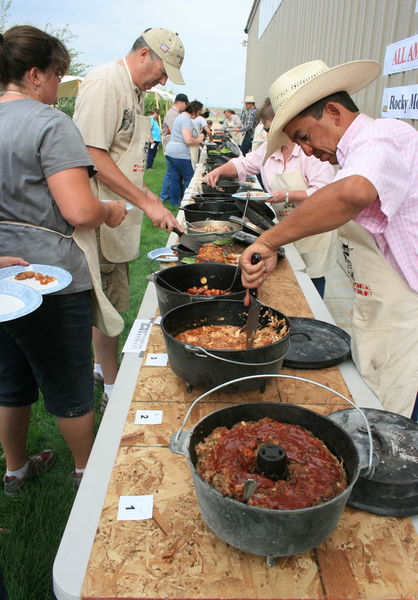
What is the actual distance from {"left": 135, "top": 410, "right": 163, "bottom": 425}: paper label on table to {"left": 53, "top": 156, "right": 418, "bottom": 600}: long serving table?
0.02 m

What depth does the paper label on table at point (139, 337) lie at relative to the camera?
2102mm

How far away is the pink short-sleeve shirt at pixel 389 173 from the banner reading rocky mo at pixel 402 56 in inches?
127

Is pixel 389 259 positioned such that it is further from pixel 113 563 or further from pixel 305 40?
pixel 305 40

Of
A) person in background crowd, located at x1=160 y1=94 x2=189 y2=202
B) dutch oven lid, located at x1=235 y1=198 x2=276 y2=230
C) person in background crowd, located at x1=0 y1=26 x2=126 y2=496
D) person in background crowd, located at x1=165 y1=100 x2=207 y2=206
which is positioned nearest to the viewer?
person in background crowd, located at x1=0 y1=26 x2=126 y2=496

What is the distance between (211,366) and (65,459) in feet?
6.27

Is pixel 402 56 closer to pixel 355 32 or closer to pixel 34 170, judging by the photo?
pixel 355 32

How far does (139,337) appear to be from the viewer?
222 cm

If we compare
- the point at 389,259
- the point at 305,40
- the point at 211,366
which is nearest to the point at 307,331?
the point at 389,259

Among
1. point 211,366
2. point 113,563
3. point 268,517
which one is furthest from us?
point 211,366

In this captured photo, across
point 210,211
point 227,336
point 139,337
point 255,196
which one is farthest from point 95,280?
point 210,211

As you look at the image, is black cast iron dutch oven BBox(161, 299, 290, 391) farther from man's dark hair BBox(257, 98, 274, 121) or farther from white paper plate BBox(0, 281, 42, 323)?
man's dark hair BBox(257, 98, 274, 121)

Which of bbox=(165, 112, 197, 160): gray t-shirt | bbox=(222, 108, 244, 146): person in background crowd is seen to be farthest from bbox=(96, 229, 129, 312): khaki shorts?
bbox=(222, 108, 244, 146): person in background crowd

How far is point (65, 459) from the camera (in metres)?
2.97

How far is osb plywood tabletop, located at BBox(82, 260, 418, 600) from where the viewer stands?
3.38 ft
